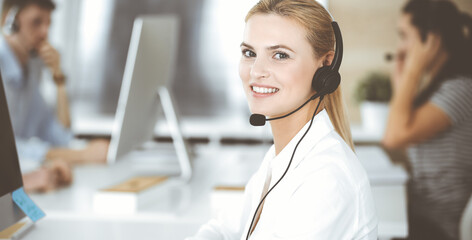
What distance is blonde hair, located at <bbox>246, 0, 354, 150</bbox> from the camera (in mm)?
774

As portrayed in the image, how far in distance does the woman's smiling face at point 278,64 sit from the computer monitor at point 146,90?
70 cm

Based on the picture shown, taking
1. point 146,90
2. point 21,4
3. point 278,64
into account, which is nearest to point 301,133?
point 278,64

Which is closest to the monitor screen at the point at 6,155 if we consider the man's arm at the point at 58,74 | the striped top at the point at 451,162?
the striped top at the point at 451,162

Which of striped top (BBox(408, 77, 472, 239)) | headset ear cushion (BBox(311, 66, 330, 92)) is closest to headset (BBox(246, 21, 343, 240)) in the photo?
headset ear cushion (BBox(311, 66, 330, 92))

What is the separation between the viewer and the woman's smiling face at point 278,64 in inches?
30.5

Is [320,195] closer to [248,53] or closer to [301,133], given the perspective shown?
[301,133]

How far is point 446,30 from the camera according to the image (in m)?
Answer: 2.05

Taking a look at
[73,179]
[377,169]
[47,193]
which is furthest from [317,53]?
[73,179]

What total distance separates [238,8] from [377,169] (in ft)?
6.43

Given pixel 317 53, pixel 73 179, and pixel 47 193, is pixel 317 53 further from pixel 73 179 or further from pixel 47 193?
pixel 73 179

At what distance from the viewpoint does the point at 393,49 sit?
2953 millimetres

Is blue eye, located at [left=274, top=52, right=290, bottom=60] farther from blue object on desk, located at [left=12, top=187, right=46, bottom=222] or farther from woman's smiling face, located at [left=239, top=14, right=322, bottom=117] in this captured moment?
blue object on desk, located at [left=12, top=187, right=46, bottom=222]

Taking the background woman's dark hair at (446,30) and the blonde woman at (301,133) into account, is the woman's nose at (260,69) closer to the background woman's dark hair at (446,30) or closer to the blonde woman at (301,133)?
the blonde woman at (301,133)

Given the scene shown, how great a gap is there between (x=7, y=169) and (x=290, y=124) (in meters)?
0.57
